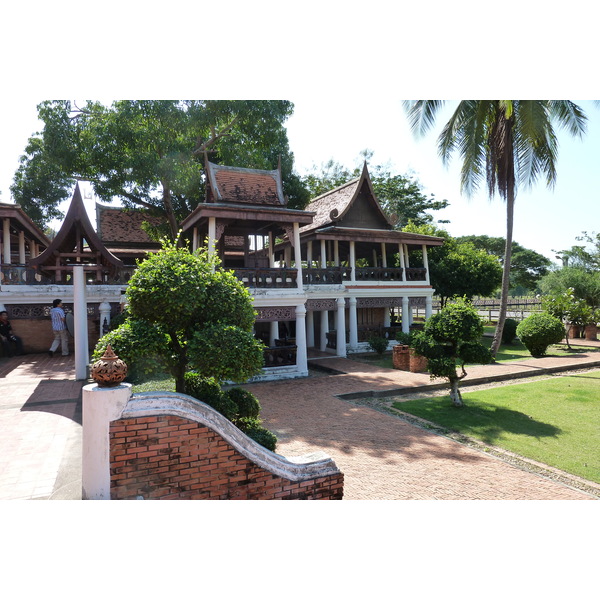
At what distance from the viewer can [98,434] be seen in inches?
147

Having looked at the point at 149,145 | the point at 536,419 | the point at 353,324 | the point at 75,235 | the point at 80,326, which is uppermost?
the point at 149,145

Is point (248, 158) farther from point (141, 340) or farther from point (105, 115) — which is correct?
point (141, 340)

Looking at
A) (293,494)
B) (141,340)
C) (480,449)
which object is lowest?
(480,449)

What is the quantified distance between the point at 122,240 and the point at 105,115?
6473mm

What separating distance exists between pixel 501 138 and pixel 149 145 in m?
13.8

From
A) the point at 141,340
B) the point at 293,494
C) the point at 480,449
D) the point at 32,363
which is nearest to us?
the point at 293,494

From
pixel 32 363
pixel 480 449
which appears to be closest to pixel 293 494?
pixel 480 449

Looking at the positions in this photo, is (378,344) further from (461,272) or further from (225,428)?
(225,428)

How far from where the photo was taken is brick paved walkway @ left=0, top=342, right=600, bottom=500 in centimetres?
509

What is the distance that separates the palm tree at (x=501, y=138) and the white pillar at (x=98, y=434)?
14.0 meters

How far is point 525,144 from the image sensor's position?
1415 centimetres

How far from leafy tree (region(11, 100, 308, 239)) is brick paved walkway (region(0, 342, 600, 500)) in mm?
10166

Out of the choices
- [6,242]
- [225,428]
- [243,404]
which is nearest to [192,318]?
[243,404]

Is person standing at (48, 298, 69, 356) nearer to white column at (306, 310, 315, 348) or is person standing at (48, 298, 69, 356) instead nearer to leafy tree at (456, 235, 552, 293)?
white column at (306, 310, 315, 348)
